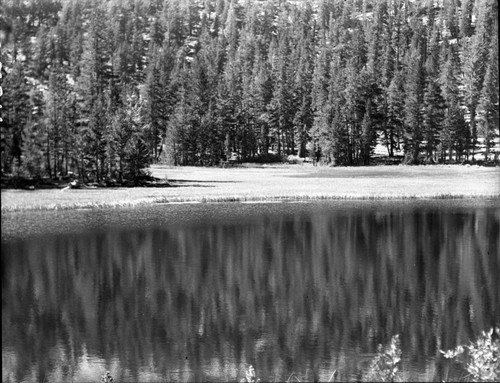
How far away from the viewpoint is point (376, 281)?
84.7ft

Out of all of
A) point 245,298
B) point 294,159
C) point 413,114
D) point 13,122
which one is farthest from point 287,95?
point 13,122

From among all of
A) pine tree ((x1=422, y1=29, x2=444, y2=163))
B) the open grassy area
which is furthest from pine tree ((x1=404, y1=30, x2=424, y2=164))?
the open grassy area

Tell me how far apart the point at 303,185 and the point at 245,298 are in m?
43.2

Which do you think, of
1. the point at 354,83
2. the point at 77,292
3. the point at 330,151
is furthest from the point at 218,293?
the point at 354,83

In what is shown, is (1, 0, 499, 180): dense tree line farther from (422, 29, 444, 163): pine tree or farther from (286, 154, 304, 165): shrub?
(286, 154, 304, 165): shrub

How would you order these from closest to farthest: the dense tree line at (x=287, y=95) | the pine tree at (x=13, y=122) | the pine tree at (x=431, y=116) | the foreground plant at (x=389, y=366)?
the pine tree at (x=13, y=122), the foreground plant at (x=389, y=366), the dense tree line at (x=287, y=95), the pine tree at (x=431, y=116)

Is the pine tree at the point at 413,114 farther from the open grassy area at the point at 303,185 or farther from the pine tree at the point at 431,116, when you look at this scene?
the open grassy area at the point at 303,185

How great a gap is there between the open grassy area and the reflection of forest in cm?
929

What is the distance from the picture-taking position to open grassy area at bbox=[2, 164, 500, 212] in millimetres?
52438

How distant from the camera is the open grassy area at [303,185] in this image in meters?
52.4

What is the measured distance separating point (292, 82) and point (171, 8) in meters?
92.8

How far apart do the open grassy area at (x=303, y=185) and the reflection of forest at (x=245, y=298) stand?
9294mm

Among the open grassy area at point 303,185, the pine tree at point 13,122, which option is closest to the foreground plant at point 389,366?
the pine tree at point 13,122

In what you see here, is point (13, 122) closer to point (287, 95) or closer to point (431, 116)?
point (431, 116)
